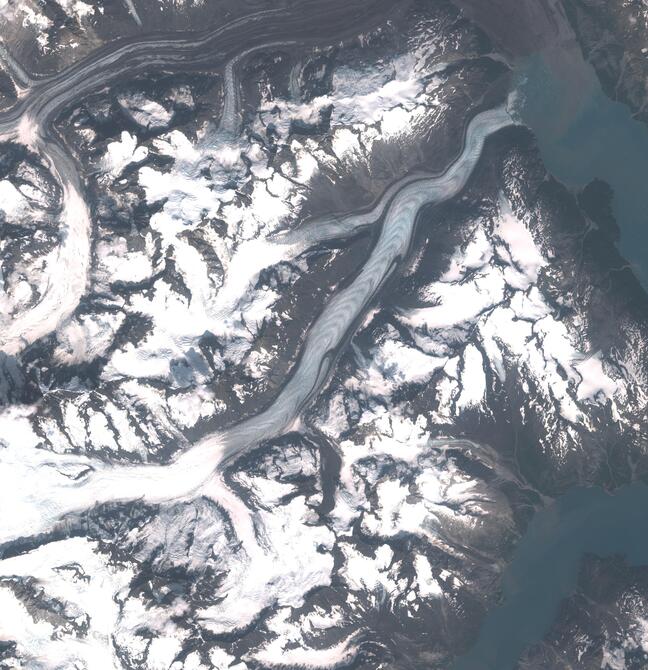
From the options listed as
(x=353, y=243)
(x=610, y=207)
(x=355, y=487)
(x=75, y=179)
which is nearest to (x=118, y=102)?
(x=75, y=179)

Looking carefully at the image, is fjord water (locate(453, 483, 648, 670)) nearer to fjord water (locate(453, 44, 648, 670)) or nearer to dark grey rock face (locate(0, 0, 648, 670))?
fjord water (locate(453, 44, 648, 670))

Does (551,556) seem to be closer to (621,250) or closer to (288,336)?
(621,250)

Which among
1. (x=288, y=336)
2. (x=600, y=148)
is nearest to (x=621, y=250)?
(x=600, y=148)

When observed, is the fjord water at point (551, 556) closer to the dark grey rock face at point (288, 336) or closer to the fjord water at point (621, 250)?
the fjord water at point (621, 250)

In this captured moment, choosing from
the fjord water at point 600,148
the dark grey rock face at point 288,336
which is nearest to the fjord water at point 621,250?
the fjord water at point 600,148

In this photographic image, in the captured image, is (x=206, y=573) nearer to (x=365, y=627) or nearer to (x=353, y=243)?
(x=365, y=627)

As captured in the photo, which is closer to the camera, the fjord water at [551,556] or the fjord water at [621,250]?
the fjord water at [621,250]

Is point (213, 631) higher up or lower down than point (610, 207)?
lower down
